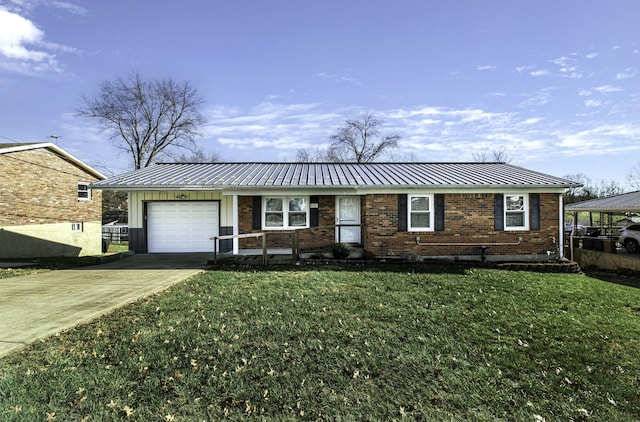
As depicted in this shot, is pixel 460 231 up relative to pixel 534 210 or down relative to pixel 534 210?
down

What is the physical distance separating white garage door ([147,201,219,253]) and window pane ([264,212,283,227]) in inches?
106

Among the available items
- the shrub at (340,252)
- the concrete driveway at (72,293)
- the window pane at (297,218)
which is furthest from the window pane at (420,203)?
the concrete driveway at (72,293)

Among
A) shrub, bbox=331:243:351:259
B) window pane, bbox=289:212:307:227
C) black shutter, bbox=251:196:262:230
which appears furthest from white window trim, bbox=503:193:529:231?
black shutter, bbox=251:196:262:230

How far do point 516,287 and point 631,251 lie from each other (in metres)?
12.0

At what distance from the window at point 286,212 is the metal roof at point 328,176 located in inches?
33.8

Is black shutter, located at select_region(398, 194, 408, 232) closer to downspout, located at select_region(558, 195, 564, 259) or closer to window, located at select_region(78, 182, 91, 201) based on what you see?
downspout, located at select_region(558, 195, 564, 259)

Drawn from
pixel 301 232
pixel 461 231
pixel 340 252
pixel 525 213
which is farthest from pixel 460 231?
pixel 301 232

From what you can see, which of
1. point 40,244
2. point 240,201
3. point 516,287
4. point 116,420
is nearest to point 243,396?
point 116,420

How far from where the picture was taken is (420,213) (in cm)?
1197

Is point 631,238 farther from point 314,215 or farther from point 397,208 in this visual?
point 314,215

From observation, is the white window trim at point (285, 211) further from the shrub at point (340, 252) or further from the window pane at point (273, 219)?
the shrub at point (340, 252)

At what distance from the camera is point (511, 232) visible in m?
12.0

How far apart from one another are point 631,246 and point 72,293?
21187mm

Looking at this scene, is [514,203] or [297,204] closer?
[514,203]
